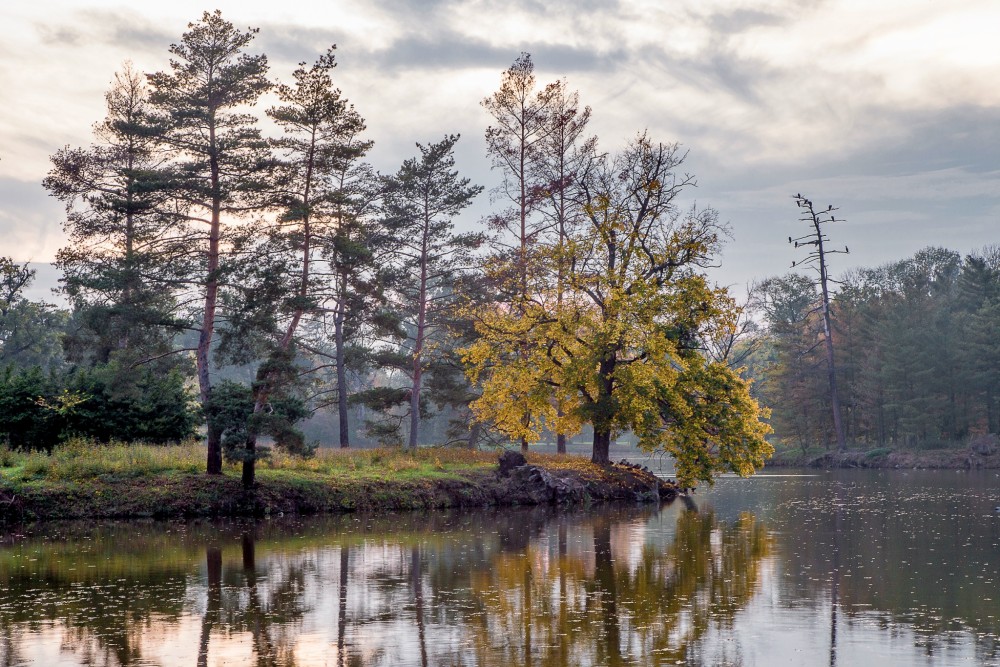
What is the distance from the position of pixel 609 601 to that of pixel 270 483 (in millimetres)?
20375

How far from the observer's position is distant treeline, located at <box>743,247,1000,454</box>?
8181 cm

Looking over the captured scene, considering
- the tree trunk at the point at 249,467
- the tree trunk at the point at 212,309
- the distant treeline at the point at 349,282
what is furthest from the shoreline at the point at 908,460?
the tree trunk at the point at 212,309

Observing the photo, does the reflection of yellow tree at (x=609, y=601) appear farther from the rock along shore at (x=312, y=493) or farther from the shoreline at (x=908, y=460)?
the shoreline at (x=908, y=460)

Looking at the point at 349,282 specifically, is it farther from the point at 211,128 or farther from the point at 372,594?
the point at 372,594

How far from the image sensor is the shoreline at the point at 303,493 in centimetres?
3105

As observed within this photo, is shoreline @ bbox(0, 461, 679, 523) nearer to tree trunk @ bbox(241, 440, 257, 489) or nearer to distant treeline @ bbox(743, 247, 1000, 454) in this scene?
tree trunk @ bbox(241, 440, 257, 489)

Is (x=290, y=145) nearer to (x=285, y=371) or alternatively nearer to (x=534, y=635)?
(x=285, y=371)

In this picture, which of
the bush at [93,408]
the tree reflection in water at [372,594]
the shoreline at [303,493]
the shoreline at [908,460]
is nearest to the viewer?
the tree reflection in water at [372,594]

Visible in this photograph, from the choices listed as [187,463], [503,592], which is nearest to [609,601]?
[503,592]

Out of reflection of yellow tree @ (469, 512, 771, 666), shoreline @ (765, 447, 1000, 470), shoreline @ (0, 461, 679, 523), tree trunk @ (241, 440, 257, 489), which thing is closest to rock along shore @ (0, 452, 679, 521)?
shoreline @ (0, 461, 679, 523)

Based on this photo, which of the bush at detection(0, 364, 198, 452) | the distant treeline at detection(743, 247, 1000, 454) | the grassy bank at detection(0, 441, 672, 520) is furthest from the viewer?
the distant treeline at detection(743, 247, 1000, 454)

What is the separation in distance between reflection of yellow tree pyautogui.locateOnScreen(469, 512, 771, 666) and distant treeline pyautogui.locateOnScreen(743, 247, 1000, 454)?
2443 inches

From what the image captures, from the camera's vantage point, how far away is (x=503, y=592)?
58.7 feet

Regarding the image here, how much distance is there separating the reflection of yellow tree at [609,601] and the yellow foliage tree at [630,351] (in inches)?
628
